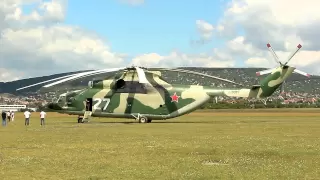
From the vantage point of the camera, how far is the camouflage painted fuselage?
51.5 meters

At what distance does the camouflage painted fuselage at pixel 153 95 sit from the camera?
51.5 meters

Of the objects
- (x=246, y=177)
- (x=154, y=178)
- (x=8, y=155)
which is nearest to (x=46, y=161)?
(x=8, y=155)

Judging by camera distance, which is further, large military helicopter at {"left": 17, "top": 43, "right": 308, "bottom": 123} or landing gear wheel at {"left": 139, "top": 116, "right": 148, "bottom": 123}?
landing gear wheel at {"left": 139, "top": 116, "right": 148, "bottom": 123}

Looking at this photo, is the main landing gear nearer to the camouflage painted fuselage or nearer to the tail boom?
the camouflage painted fuselage

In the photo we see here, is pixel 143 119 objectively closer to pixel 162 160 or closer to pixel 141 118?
pixel 141 118

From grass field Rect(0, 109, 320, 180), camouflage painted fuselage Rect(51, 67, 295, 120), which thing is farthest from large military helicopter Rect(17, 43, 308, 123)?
grass field Rect(0, 109, 320, 180)

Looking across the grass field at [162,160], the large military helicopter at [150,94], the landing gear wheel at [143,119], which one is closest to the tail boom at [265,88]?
the large military helicopter at [150,94]

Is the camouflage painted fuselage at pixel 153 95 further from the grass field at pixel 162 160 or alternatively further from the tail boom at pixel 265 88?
the grass field at pixel 162 160

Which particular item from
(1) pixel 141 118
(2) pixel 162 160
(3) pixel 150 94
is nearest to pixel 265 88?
(3) pixel 150 94

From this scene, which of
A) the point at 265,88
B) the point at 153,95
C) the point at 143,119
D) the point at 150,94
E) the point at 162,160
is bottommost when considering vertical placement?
the point at 162,160

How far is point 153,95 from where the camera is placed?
2041 inches

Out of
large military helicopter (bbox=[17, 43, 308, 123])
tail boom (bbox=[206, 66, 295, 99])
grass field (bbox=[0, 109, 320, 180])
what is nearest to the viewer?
grass field (bbox=[0, 109, 320, 180])

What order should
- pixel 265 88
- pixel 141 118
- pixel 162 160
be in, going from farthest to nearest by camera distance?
pixel 141 118 < pixel 265 88 < pixel 162 160

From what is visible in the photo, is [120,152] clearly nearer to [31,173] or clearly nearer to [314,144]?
[31,173]
